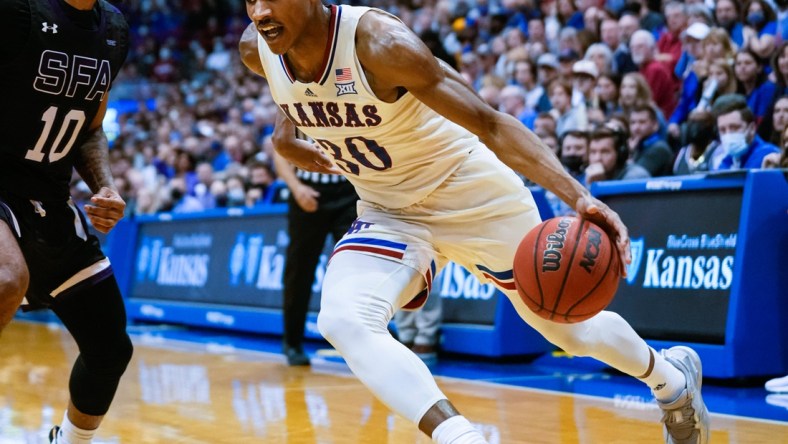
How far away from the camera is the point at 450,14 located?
15.8m

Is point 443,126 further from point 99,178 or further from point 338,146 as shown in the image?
point 99,178

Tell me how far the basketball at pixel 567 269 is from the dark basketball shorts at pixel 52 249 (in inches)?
71.9

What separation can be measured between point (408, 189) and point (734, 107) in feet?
14.3

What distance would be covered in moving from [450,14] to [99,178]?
12057mm

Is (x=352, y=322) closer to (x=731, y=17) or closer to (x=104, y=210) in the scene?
(x=104, y=210)

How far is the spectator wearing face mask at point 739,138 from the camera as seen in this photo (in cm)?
754

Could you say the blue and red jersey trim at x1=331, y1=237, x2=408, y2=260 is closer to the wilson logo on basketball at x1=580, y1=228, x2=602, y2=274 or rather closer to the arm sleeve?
the wilson logo on basketball at x1=580, y1=228, x2=602, y2=274

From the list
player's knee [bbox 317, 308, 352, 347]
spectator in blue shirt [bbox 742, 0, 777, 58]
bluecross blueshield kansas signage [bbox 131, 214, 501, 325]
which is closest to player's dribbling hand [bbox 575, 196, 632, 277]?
player's knee [bbox 317, 308, 352, 347]

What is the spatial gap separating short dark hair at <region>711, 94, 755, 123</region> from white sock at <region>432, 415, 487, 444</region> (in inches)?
200

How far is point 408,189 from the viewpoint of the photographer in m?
4.14

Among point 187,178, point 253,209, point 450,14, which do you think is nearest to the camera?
point 253,209

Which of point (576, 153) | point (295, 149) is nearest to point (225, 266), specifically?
point (576, 153)

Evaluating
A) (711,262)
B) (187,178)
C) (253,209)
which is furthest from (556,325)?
(187,178)

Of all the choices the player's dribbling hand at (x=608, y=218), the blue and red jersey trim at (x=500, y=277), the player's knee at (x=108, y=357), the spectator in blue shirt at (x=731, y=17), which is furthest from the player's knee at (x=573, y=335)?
the spectator in blue shirt at (x=731, y=17)
